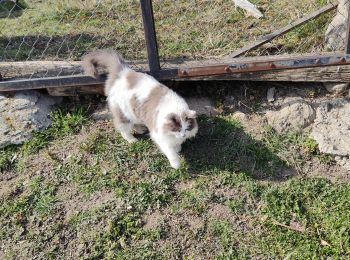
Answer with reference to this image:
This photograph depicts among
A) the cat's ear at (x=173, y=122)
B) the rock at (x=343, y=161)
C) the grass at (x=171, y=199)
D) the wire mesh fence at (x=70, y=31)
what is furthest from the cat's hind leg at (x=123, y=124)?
the rock at (x=343, y=161)

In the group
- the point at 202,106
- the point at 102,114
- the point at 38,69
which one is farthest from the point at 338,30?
the point at 38,69

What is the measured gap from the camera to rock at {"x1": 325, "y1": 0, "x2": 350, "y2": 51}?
4328mm

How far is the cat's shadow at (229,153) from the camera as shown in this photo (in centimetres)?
379

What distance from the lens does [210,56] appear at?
4691 mm

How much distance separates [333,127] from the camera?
3922 millimetres

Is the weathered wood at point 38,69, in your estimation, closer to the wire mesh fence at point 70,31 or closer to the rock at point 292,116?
the wire mesh fence at point 70,31

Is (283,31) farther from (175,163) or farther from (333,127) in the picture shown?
(175,163)

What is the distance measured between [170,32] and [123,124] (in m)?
1.94

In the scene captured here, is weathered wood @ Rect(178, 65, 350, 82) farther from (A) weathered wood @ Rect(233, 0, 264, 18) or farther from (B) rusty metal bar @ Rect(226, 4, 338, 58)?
(A) weathered wood @ Rect(233, 0, 264, 18)

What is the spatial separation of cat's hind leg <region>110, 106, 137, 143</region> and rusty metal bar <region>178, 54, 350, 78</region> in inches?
29.7

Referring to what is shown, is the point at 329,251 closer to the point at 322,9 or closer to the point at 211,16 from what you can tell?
the point at 322,9

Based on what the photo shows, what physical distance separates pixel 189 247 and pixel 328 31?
2.91m

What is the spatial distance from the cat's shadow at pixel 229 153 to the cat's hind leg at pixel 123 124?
22.6 inches

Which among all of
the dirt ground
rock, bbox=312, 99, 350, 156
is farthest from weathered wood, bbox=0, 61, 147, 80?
rock, bbox=312, 99, 350, 156
